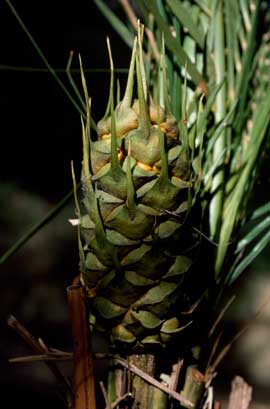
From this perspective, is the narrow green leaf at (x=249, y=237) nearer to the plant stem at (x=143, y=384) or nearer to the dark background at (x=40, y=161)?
the plant stem at (x=143, y=384)

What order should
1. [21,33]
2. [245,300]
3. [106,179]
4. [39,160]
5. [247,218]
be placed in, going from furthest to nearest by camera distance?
[245,300] < [39,160] < [21,33] < [247,218] < [106,179]

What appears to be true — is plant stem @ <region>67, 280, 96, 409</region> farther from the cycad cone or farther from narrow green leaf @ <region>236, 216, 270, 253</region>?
narrow green leaf @ <region>236, 216, 270, 253</region>

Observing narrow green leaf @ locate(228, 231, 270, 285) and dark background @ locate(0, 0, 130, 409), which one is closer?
narrow green leaf @ locate(228, 231, 270, 285)

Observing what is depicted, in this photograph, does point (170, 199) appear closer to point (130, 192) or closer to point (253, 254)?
point (130, 192)

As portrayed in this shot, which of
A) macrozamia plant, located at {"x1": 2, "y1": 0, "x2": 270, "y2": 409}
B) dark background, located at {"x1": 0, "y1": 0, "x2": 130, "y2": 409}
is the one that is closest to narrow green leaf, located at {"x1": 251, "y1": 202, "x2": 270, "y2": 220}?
macrozamia plant, located at {"x1": 2, "y1": 0, "x2": 270, "y2": 409}

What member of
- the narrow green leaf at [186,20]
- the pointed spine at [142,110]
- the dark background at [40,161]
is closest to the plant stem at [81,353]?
the pointed spine at [142,110]

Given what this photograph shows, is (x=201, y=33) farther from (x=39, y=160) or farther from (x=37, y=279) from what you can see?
(x=37, y=279)

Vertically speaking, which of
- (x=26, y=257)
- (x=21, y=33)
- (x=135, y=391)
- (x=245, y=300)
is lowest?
(x=135, y=391)

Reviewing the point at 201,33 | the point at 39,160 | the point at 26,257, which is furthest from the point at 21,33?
the point at 201,33

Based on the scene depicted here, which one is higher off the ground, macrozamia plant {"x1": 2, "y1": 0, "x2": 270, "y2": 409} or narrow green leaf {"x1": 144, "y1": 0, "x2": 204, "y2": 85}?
narrow green leaf {"x1": 144, "y1": 0, "x2": 204, "y2": 85}
